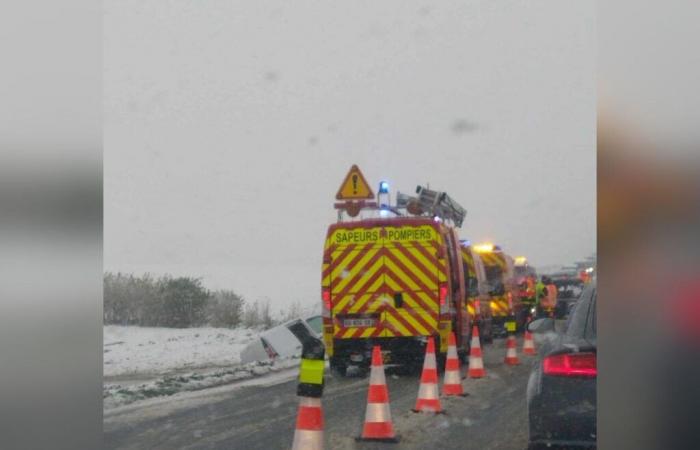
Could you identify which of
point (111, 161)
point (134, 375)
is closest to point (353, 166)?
point (111, 161)

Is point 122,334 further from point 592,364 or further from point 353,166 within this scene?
point 592,364

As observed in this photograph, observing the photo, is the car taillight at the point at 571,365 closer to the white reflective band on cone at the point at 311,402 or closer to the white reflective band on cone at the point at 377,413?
the white reflective band on cone at the point at 377,413

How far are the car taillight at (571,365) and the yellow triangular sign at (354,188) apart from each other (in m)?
0.96

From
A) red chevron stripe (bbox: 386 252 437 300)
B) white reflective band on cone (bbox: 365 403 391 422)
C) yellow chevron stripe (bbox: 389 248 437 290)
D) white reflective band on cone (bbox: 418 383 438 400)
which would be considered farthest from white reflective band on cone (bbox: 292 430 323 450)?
yellow chevron stripe (bbox: 389 248 437 290)

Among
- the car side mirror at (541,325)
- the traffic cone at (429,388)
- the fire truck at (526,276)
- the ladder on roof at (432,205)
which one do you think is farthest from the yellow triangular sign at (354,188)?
the car side mirror at (541,325)

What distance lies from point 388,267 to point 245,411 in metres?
1.30

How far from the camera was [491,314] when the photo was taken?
18.2 ft

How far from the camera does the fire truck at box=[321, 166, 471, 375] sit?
149 inches

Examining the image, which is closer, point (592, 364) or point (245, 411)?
point (592, 364)

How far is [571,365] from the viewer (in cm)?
359

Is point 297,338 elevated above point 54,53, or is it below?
below

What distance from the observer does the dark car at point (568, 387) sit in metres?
3.50

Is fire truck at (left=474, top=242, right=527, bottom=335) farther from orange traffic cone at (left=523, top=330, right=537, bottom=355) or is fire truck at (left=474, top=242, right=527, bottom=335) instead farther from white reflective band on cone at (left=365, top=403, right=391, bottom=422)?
white reflective band on cone at (left=365, top=403, right=391, bottom=422)

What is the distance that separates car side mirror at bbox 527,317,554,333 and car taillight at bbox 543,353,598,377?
10.7 inches
